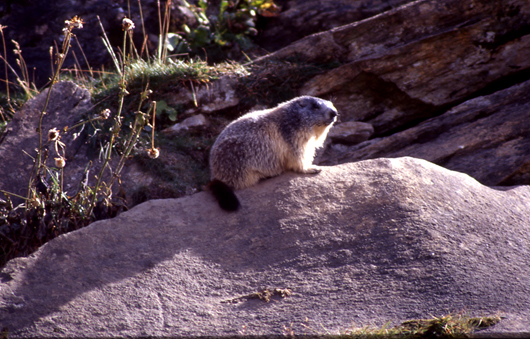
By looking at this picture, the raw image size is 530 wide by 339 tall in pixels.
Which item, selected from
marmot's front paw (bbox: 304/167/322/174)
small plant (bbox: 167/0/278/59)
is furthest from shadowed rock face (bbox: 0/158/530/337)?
small plant (bbox: 167/0/278/59)

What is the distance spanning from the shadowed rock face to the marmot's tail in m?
0.12

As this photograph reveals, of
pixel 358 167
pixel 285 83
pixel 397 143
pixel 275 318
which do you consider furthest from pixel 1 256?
pixel 397 143

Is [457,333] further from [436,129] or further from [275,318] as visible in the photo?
[436,129]

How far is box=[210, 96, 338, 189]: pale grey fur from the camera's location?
19.5 feet

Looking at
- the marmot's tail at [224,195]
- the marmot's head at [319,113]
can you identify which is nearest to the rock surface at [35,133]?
the marmot's tail at [224,195]

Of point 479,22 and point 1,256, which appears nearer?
point 1,256

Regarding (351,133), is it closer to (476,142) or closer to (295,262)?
(476,142)

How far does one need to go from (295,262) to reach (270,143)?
2082mm

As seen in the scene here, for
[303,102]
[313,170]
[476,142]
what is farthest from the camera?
[476,142]

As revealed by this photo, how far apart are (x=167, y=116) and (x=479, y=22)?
6551 millimetres

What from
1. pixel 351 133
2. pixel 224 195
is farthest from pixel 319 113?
pixel 351 133

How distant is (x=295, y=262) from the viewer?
463 centimetres

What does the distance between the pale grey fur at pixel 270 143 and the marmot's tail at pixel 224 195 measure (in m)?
0.24

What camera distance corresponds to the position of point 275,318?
3.96 metres
